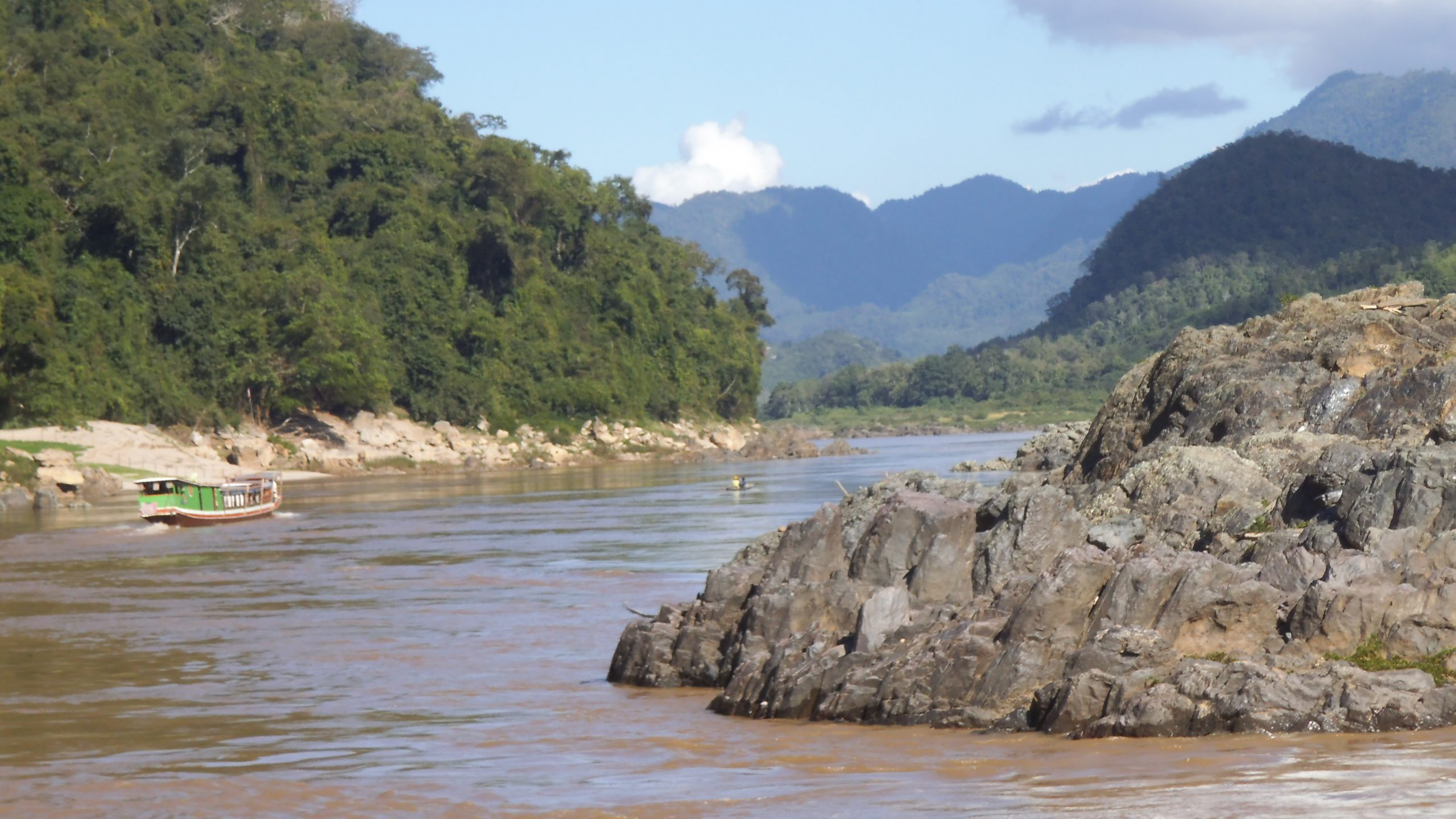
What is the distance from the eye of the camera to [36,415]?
194ft

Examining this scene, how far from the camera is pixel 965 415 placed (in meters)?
161

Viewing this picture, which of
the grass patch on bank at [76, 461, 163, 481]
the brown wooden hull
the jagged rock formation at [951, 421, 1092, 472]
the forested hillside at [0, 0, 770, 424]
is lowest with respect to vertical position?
the brown wooden hull

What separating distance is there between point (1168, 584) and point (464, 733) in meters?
7.43

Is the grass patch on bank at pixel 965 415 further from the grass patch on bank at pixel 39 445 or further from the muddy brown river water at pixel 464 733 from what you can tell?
the muddy brown river water at pixel 464 733

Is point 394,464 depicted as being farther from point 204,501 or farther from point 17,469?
point 204,501

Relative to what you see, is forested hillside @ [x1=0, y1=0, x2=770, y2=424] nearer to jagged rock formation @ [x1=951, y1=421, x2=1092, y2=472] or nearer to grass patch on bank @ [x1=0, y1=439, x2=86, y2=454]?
grass patch on bank @ [x1=0, y1=439, x2=86, y2=454]

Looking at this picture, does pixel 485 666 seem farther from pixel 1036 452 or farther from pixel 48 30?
pixel 48 30

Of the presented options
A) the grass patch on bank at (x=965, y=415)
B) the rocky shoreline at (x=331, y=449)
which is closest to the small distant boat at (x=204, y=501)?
the rocky shoreline at (x=331, y=449)

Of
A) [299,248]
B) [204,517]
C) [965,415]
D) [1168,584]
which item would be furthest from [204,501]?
[965,415]

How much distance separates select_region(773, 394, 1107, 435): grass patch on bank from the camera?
494ft

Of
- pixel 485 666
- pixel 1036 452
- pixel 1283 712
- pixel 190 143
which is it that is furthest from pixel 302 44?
pixel 1283 712

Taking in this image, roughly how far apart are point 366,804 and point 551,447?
78152mm

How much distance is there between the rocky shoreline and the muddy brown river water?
22.9m

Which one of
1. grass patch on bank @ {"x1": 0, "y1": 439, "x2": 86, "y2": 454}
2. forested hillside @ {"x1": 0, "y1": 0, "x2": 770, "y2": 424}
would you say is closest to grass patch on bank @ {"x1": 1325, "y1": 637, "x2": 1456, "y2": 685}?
grass patch on bank @ {"x1": 0, "y1": 439, "x2": 86, "y2": 454}
